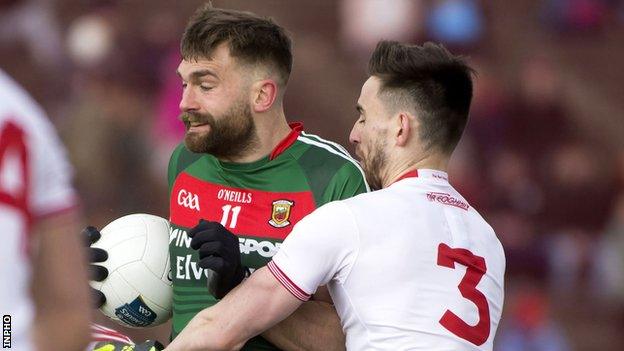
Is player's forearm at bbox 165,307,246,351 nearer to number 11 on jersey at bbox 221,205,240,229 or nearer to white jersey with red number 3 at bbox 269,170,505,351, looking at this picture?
white jersey with red number 3 at bbox 269,170,505,351

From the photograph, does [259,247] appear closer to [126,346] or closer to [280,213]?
[280,213]

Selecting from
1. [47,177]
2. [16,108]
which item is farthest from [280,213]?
[16,108]

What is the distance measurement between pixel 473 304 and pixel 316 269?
51 cm

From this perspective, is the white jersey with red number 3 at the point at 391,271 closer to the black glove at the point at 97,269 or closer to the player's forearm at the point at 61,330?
the black glove at the point at 97,269

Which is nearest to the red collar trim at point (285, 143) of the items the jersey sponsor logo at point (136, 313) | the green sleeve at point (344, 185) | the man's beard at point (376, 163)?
the green sleeve at point (344, 185)

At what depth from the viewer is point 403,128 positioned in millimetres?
3799

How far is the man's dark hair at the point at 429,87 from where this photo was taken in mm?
3826

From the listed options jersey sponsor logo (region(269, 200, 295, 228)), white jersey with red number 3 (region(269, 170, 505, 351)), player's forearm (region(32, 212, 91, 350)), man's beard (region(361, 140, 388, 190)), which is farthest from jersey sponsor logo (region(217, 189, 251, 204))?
player's forearm (region(32, 212, 91, 350))

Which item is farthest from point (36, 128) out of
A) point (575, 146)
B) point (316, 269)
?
point (575, 146)

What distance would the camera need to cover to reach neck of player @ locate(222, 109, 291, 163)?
13.6 feet

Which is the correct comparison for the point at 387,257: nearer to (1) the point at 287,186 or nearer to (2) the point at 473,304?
(2) the point at 473,304

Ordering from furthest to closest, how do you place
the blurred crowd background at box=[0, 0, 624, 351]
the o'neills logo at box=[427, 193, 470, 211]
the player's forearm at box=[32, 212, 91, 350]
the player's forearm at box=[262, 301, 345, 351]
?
the blurred crowd background at box=[0, 0, 624, 351] < the player's forearm at box=[262, 301, 345, 351] < the o'neills logo at box=[427, 193, 470, 211] < the player's forearm at box=[32, 212, 91, 350]

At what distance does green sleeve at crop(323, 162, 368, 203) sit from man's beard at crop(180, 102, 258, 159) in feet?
1.08

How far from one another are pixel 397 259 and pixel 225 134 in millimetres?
835
